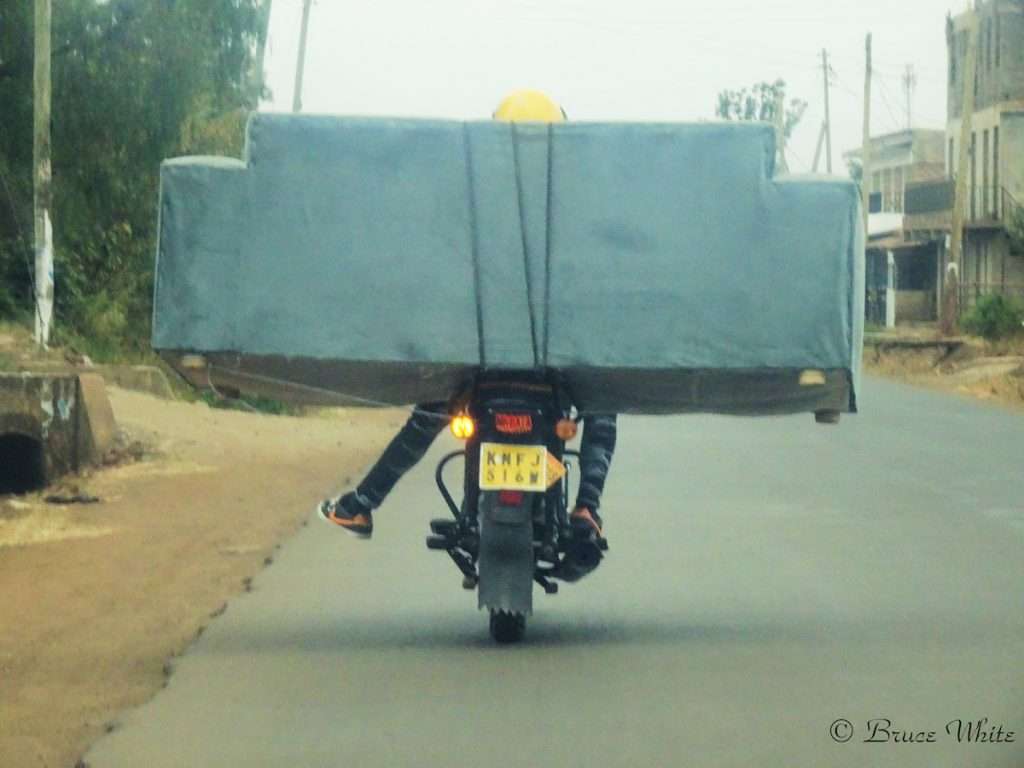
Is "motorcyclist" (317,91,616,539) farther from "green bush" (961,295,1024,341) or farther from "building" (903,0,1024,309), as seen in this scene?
"building" (903,0,1024,309)

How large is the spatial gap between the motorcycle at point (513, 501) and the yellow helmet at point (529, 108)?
1064 millimetres

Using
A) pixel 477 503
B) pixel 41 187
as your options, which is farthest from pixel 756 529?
pixel 41 187

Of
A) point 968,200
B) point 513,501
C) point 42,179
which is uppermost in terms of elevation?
point 968,200

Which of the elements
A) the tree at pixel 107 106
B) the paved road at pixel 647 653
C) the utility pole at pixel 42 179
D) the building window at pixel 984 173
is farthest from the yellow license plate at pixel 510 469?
the building window at pixel 984 173

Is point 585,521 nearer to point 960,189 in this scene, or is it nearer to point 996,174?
point 960,189

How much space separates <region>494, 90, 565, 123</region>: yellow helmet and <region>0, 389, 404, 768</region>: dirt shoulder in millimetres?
2596

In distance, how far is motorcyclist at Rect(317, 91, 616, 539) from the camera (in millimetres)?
8609

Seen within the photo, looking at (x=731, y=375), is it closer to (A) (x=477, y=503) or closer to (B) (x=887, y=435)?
(A) (x=477, y=503)

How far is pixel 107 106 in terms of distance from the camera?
104 feet

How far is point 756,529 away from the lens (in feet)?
42.5

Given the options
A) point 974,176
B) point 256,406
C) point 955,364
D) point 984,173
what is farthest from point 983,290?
point 256,406

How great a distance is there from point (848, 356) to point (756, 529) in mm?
5017

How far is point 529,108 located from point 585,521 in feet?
5.68

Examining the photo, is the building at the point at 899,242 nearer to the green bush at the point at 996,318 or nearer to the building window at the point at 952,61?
the building window at the point at 952,61
